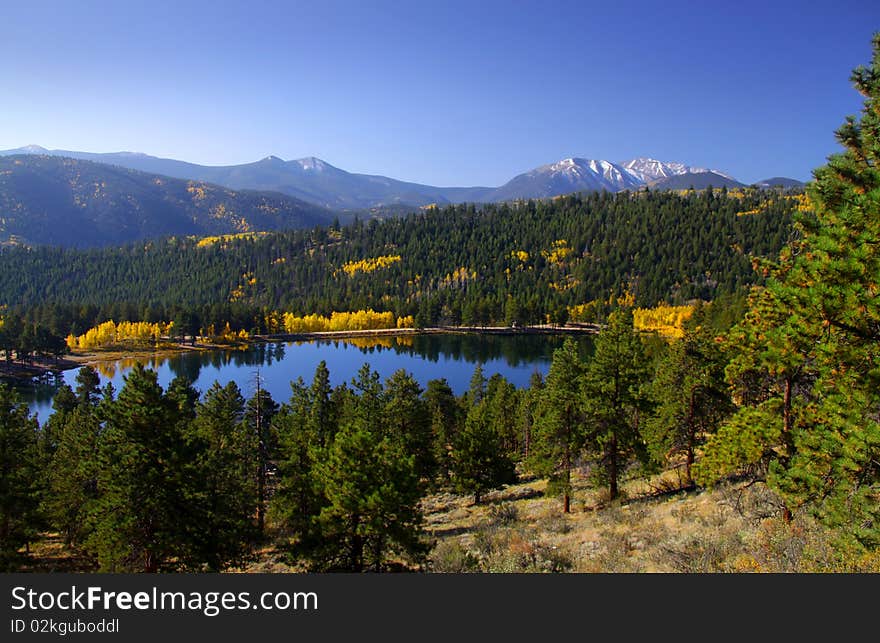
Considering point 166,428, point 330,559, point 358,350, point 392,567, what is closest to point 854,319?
point 392,567

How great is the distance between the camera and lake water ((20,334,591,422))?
110562 mm

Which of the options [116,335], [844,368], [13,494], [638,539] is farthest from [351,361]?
[844,368]

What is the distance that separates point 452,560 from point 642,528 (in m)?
8.14

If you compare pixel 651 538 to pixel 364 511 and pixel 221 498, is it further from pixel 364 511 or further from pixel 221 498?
pixel 221 498

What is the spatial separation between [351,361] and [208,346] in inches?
2234

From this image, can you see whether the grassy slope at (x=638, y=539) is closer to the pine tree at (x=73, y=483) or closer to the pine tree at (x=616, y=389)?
the pine tree at (x=73, y=483)

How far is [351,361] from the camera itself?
136625 mm

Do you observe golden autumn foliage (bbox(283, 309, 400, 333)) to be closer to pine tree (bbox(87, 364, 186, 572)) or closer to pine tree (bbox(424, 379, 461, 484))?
pine tree (bbox(424, 379, 461, 484))

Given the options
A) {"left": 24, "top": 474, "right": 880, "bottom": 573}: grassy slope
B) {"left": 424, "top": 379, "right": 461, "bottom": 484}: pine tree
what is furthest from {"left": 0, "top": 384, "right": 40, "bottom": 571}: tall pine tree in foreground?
{"left": 424, "top": 379, "right": 461, "bottom": 484}: pine tree

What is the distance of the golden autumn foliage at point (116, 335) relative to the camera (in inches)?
5925

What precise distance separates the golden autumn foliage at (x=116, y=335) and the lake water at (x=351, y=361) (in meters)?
18.9

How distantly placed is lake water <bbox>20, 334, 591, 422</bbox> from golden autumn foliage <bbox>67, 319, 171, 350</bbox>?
18879mm

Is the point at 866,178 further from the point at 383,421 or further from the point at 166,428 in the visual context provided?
the point at 383,421

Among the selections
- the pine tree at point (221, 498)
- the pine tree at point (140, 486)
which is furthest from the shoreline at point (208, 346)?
the pine tree at point (140, 486)
